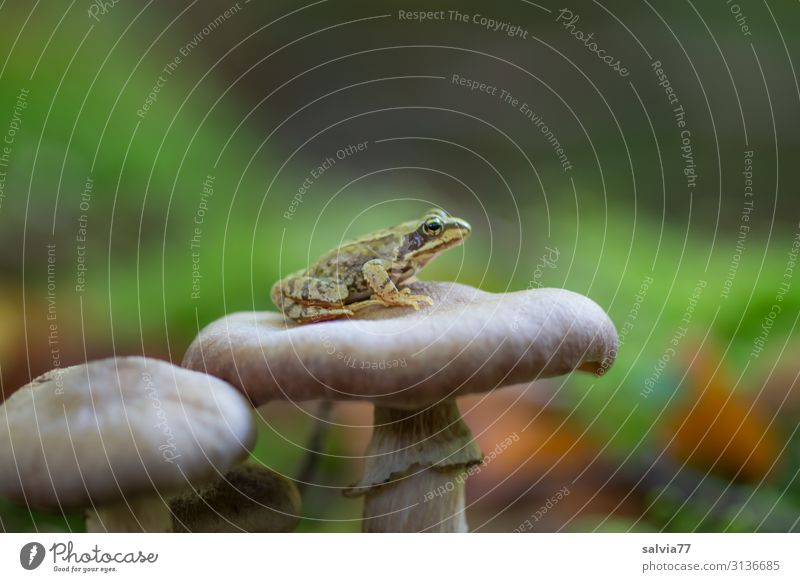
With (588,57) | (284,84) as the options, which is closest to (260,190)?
(284,84)

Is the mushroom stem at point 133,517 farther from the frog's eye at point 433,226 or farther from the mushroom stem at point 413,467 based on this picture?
the frog's eye at point 433,226

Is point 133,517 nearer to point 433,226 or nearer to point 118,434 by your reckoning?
point 118,434

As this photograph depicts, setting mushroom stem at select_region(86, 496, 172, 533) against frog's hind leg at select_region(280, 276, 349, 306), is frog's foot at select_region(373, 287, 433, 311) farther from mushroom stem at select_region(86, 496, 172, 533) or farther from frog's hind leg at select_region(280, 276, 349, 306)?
mushroom stem at select_region(86, 496, 172, 533)

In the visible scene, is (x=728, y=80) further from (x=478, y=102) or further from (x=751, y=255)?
(x=478, y=102)

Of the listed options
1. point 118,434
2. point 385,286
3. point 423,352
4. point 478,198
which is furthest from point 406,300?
point 478,198

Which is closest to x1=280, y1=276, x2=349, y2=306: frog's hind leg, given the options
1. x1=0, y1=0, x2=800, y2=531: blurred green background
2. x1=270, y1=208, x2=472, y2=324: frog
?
x1=270, y1=208, x2=472, y2=324: frog
